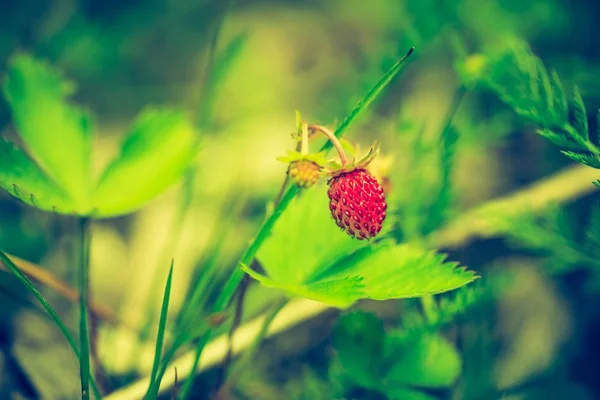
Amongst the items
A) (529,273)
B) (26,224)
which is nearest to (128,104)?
(26,224)

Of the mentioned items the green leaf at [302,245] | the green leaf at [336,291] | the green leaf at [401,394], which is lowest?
the green leaf at [401,394]

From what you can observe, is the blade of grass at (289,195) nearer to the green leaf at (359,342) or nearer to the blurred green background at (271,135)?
the green leaf at (359,342)

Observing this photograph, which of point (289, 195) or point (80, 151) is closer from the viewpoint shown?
point (289, 195)

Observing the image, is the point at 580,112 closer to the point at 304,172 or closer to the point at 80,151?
the point at 304,172

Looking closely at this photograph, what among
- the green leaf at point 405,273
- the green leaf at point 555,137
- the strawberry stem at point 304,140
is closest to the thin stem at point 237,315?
the green leaf at point 405,273

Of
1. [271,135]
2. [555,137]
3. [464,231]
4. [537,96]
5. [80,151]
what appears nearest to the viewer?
[555,137]

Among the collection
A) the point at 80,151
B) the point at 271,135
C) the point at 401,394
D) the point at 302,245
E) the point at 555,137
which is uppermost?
the point at 271,135

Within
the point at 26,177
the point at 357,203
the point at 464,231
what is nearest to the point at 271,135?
the point at 464,231
